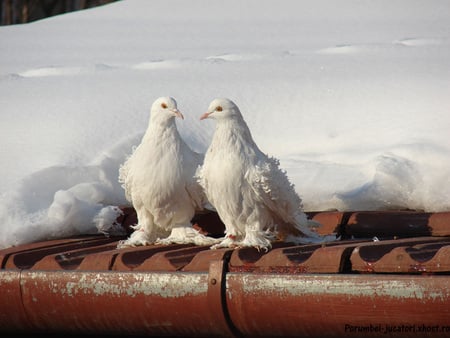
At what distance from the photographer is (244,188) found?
4.29 metres

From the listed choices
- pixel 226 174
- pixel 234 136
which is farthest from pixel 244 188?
pixel 234 136

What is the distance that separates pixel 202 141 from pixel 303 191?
1000 millimetres

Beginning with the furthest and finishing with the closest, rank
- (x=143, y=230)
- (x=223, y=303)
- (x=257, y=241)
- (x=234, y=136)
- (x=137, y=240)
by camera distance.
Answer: (x=143, y=230), (x=137, y=240), (x=234, y=136), (x=257, y=241), (x=223, y=303)

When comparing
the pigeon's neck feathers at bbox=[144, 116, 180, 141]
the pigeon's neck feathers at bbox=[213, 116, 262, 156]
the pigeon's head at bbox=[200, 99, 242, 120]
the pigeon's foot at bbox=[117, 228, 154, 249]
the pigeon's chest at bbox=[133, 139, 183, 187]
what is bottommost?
the pigeon's foot at bbox=[117, 228, 154, 249]

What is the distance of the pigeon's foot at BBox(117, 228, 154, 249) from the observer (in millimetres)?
4648

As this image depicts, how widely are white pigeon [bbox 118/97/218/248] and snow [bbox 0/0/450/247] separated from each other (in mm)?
382

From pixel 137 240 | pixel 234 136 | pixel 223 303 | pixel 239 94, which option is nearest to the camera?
pixel 223 303

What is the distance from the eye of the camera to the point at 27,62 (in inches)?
309

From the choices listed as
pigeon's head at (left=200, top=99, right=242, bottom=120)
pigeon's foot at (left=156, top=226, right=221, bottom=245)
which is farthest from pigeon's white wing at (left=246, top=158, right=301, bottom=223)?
pigeon's foot at (left=156, top=226, right=221, bottom=245)

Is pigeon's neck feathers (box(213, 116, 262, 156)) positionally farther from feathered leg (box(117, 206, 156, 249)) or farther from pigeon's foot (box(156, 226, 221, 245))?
feathered leg (box(117, 206, 156, 249))

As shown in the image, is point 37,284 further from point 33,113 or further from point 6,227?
point 33,113

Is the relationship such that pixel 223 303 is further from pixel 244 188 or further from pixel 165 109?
pixel 165 109

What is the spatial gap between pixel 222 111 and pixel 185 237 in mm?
701

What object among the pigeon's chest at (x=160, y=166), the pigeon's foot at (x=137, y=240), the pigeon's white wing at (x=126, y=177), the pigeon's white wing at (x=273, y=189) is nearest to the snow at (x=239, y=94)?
the pigeon's white wing at (x=126, y=177)
